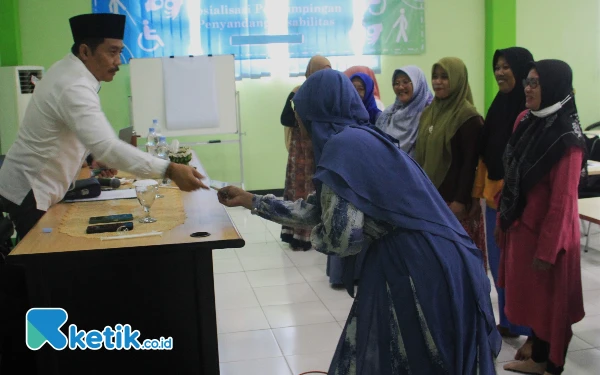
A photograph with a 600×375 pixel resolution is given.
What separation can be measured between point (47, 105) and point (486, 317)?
1.78 meters

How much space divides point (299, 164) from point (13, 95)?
2.99m

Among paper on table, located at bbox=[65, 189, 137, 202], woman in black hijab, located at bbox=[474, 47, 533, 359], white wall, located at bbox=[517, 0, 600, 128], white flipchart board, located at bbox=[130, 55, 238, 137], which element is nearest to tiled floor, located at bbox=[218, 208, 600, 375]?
woman in black hijab, located at bbox=[474, 47, 533, 359]

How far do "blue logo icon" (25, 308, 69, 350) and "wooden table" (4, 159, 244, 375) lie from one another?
0.02 meters

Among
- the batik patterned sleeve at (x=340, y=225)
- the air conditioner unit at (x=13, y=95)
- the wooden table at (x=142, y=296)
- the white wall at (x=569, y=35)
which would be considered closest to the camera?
the batik patterned sleeve at (x=340, y=225)

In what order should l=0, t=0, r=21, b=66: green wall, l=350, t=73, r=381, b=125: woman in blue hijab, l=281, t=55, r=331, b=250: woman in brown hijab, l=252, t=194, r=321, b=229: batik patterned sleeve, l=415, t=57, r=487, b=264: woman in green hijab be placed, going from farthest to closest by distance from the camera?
1. l=0, t=0, r=21, b=66: green wall
2. l=281, t=55, r=331, b=250: woman in brown hijab
3. l=350, t=73, r=381, b=125: woman in blue hijab
4. l=415, t=57, r=487, b=264: woman in green hijab
5. l=252, t=194, r=321, b=229: batik patterned sleeve

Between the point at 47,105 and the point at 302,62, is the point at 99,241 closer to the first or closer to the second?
the point at 47,105

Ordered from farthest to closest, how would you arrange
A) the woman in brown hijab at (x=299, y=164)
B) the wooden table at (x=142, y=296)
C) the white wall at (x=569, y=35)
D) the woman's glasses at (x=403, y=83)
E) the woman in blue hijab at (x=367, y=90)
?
the white wall at (x=569, y=35), the woman in brown hijab at (x=299, y=164), the woman in blue hijab at (x=367, y=90), the woman's glasses at (x=403, y=83), the wooden table at (x=142, y=296)

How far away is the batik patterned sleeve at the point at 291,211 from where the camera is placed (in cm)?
174

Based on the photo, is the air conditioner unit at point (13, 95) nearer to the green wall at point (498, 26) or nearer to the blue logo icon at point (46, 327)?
the blue logo icon at point (46, 327)

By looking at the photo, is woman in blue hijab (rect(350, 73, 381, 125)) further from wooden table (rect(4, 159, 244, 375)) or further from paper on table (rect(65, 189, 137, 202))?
wooden table (rect(4, 159, 244, 375))

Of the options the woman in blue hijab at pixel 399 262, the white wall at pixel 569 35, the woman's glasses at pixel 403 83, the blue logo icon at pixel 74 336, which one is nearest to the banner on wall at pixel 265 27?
the white wall at pixel 569 35

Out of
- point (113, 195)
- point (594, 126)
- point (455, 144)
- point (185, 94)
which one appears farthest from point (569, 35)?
point (113, 195)

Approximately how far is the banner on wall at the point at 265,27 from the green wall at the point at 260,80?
252 mm

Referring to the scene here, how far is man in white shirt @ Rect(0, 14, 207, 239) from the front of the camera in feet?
7.48
